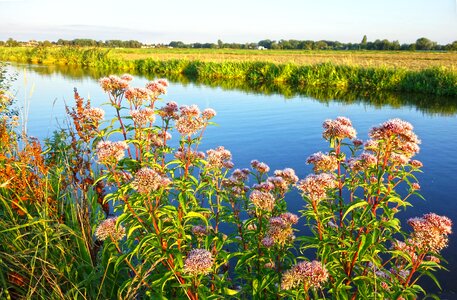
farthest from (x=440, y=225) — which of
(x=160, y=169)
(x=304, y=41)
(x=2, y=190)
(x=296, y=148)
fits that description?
(x=304, y=41)

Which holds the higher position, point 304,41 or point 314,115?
point 304,41

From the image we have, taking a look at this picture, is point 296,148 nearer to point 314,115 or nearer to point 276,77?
point 314,115

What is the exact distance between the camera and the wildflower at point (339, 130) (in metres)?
3.17

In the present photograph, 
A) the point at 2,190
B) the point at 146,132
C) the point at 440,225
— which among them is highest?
the point at 146,132

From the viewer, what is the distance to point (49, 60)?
5925 cm

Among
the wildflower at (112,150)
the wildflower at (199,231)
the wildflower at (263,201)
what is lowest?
the wildflower at (199,231)

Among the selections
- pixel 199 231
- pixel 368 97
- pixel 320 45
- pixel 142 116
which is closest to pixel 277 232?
pixel 199 231

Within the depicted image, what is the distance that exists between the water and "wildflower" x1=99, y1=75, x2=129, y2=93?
1586 mm

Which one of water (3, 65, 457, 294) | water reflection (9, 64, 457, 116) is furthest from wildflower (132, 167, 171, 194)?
water reflection (9, 64, 457, 116)

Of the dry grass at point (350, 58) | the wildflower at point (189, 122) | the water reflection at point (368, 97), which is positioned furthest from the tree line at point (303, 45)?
the wildflower at point (189, 122)

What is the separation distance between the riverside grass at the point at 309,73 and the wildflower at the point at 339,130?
87.8 feet

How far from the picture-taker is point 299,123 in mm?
17375

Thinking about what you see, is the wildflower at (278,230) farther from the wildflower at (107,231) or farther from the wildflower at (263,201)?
the wildflower at (107,231)

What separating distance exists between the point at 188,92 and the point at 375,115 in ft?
48.0
